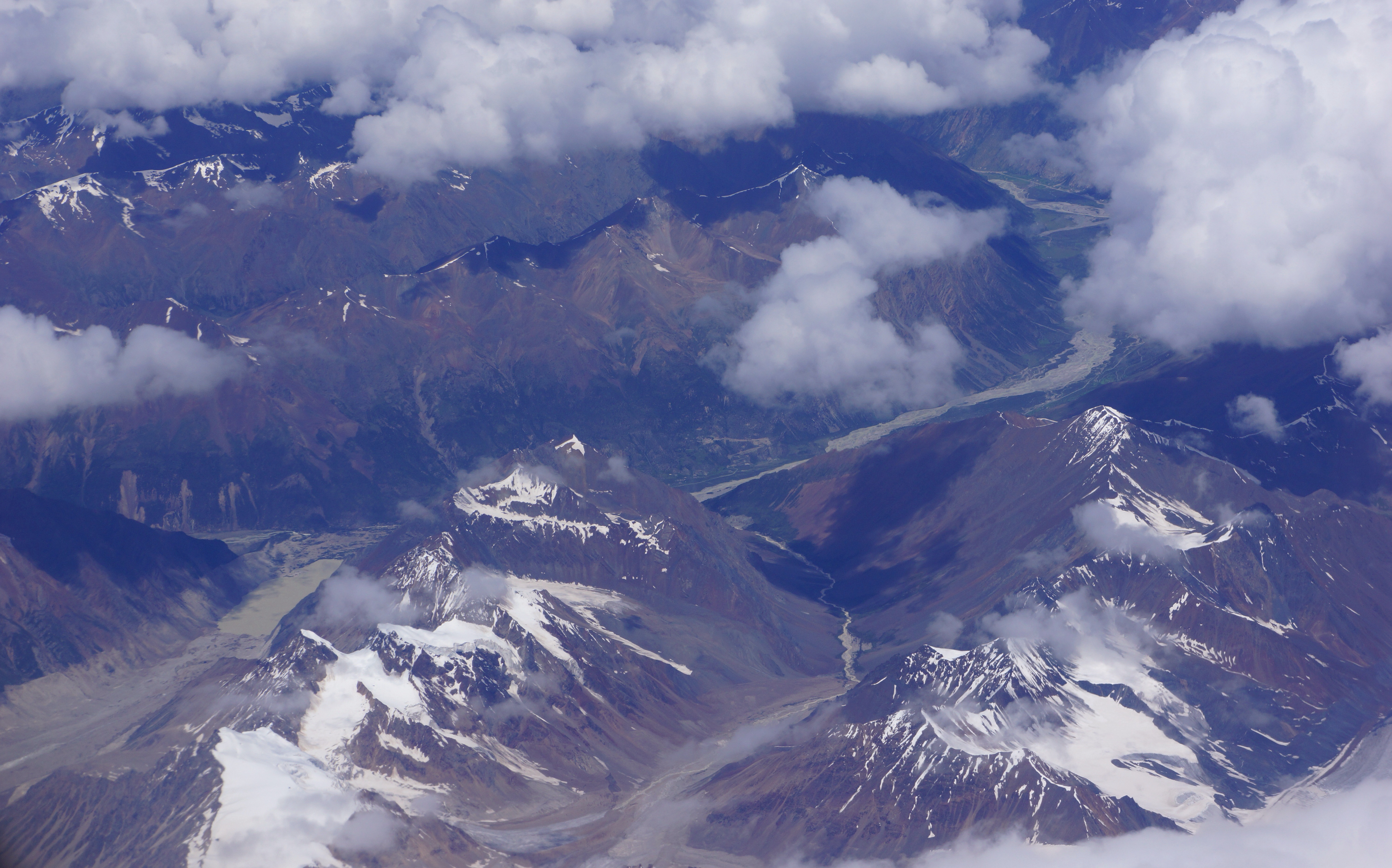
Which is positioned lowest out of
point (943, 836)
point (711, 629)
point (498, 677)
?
point (711, 629)

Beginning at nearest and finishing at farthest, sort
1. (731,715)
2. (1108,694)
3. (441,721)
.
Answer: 1. (441,721)
2. (1108,694)
3. (731,715)

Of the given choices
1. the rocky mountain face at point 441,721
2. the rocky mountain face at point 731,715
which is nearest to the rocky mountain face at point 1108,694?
the rocky mountain face at point 731,715

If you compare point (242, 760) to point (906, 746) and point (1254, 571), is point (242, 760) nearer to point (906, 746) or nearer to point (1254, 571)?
point (906, 746)

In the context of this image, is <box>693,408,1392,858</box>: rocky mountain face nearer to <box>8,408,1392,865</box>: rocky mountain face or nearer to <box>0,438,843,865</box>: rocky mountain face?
<box>8,408,1392,865</box>: rocky mountain face

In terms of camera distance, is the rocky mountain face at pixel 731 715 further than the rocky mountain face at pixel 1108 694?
No

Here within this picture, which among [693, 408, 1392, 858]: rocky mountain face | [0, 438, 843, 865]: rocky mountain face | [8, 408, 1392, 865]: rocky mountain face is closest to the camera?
[0, 438, 843, 865]: rocky mountain face

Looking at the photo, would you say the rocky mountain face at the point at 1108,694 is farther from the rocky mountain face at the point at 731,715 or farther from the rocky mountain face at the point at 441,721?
the rocky mountain face at the point at 441,721

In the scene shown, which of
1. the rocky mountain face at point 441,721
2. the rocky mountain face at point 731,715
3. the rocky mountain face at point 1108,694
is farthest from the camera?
the rocky mountain face at point 1108,694

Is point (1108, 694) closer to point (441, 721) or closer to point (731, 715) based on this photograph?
point (731, 715)

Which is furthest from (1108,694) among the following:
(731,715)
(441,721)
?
(441,721)

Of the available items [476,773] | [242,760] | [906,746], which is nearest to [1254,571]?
[906,746]

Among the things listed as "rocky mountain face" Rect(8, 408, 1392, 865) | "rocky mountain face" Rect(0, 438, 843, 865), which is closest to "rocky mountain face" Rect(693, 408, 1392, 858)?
"rocky mountain face" Rect(8, 408, 1392, 865)
